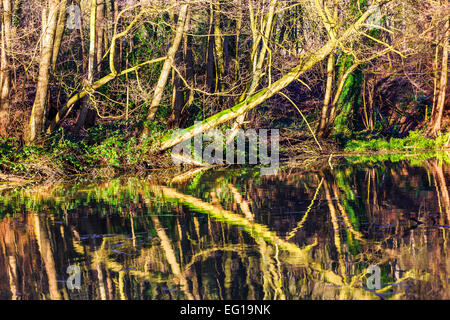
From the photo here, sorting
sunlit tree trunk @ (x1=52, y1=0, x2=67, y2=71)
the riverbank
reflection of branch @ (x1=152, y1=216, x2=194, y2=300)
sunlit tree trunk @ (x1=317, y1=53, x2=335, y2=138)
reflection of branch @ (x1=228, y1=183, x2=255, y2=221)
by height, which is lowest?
reflection of branch @ (x1=152, y1=216, x2=194, y2=300)

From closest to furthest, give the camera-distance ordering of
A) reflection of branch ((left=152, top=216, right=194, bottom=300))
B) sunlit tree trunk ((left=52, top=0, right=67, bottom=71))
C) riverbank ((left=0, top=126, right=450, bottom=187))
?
reflection of branch ((left=152, top=216, right=194, bottom=300)) < riverbank ((left=0, top=126, right=450, bottom=187)) < sunlit tree trunk ((left=52, top=0, right=67, bottom=71))

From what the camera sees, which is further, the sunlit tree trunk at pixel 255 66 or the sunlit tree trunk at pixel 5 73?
the sunlit tree trunk at pixel 255 66

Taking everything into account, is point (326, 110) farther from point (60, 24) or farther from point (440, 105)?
point (60, 24)

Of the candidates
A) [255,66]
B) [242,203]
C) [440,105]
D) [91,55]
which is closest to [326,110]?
[255,66]

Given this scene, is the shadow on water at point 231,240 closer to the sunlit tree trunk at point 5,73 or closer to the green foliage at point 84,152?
the green foliage at point 84,152

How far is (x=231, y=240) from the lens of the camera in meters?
8.84

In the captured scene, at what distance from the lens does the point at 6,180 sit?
17859 millimetres

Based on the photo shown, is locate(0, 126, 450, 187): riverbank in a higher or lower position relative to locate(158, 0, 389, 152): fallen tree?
lower

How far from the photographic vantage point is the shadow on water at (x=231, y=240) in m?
6.61

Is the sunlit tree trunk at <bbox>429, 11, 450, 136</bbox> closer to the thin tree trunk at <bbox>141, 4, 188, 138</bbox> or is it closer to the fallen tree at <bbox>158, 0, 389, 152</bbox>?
the fallen tree at <bbox>158, 0, 389, 152</bbox>

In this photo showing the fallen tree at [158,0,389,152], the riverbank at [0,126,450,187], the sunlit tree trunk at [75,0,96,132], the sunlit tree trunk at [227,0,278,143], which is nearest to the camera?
the riverbank at [0,126,450,187]

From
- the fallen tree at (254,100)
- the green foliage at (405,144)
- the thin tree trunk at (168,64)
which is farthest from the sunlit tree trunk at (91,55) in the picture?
the green foliage at (405,144)

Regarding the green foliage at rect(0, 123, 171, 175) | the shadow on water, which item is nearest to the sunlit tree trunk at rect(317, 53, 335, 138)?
the green foliage at rect(0, 123, 171, 175)

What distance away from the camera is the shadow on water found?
260 inches
